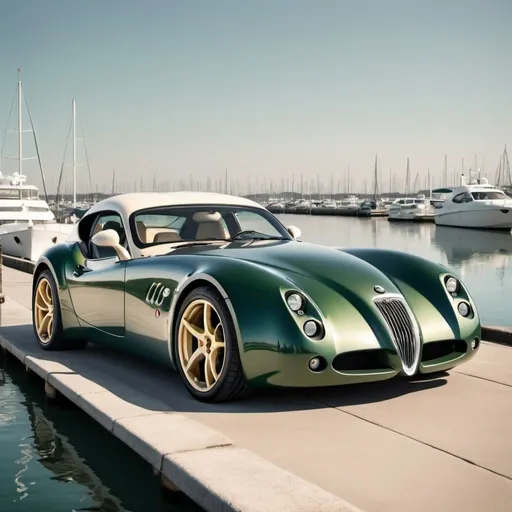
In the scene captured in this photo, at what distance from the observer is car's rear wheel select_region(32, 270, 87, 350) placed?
7.48m

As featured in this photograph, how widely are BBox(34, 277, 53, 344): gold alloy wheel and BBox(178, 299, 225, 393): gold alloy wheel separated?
244 cm

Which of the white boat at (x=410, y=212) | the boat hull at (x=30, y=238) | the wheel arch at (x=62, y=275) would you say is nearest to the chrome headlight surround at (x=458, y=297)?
the wheel arch at (x=62, y=275)

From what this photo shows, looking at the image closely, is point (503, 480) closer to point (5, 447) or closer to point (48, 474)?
point (48, 474)

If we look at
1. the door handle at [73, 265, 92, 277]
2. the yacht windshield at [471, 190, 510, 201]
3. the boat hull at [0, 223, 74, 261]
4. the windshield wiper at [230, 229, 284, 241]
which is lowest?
the boat hull at [0, 223, 74, 261]

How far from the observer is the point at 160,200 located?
22.6 feet

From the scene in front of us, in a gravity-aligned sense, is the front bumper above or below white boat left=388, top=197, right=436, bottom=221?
above

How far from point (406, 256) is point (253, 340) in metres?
1.71

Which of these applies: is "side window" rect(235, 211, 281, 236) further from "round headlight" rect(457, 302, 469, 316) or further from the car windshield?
"round headlight" rect(457, 302, 469, 316)

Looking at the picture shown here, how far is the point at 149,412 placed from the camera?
5039 millimetres

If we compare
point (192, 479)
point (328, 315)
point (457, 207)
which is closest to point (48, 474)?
point (192, 479)

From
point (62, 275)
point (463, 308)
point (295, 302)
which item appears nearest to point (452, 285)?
point (463, 308)

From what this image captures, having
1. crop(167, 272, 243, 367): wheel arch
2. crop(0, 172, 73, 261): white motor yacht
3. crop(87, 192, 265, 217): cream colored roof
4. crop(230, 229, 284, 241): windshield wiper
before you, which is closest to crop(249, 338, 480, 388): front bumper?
crop(167, 272, 243, 367): wheel arch

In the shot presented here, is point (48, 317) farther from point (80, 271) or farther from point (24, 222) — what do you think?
point (24, 222)

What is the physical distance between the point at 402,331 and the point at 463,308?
0.71m
